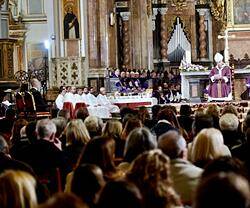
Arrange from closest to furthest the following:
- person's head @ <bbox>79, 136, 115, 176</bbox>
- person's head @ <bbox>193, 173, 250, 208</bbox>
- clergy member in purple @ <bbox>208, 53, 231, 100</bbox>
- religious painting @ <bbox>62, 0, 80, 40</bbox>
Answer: person's head @ <bbox>193, 173, 250, 208</bbox>, person's head @ <bbox>79, 136, 115, 176</bbox>, clergy member in purple @ <bbox>208, 53, 231, 100</bbox>, religious painting @ <bbox>62, 0, 80, 40</bbox>

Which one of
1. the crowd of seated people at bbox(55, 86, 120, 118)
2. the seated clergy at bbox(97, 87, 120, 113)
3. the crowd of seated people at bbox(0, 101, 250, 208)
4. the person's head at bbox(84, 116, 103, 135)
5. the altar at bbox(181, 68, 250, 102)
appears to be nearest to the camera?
the crowd of seated people at bbox(0, 101, 250, 208)

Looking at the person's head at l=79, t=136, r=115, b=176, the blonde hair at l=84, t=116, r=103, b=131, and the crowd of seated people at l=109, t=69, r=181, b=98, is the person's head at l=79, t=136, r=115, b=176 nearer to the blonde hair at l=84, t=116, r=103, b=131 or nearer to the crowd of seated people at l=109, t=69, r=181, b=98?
the blonde hair at l=84, t=116, r=103, b=131

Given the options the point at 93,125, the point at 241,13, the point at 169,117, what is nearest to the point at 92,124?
Result: the point at 93,125

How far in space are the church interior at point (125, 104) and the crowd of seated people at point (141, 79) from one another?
58 millimetres

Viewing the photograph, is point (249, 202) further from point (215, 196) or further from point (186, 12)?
point (186, 12)

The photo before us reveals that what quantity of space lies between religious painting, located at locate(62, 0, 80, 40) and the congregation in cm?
1783

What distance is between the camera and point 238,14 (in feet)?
101

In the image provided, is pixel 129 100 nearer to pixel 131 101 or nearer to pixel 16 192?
pixel 131 101

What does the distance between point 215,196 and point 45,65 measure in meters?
32.2

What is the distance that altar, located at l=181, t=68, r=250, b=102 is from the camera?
2686 centimetres

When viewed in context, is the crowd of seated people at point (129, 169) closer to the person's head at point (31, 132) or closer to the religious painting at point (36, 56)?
the person's head at point (31, 132)

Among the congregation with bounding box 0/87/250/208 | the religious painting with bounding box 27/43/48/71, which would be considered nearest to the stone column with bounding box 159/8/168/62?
the religious painting with bounding box 27/43/48/71

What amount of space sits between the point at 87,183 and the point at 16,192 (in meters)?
0.82

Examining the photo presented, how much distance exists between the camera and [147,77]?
99.4 feet
